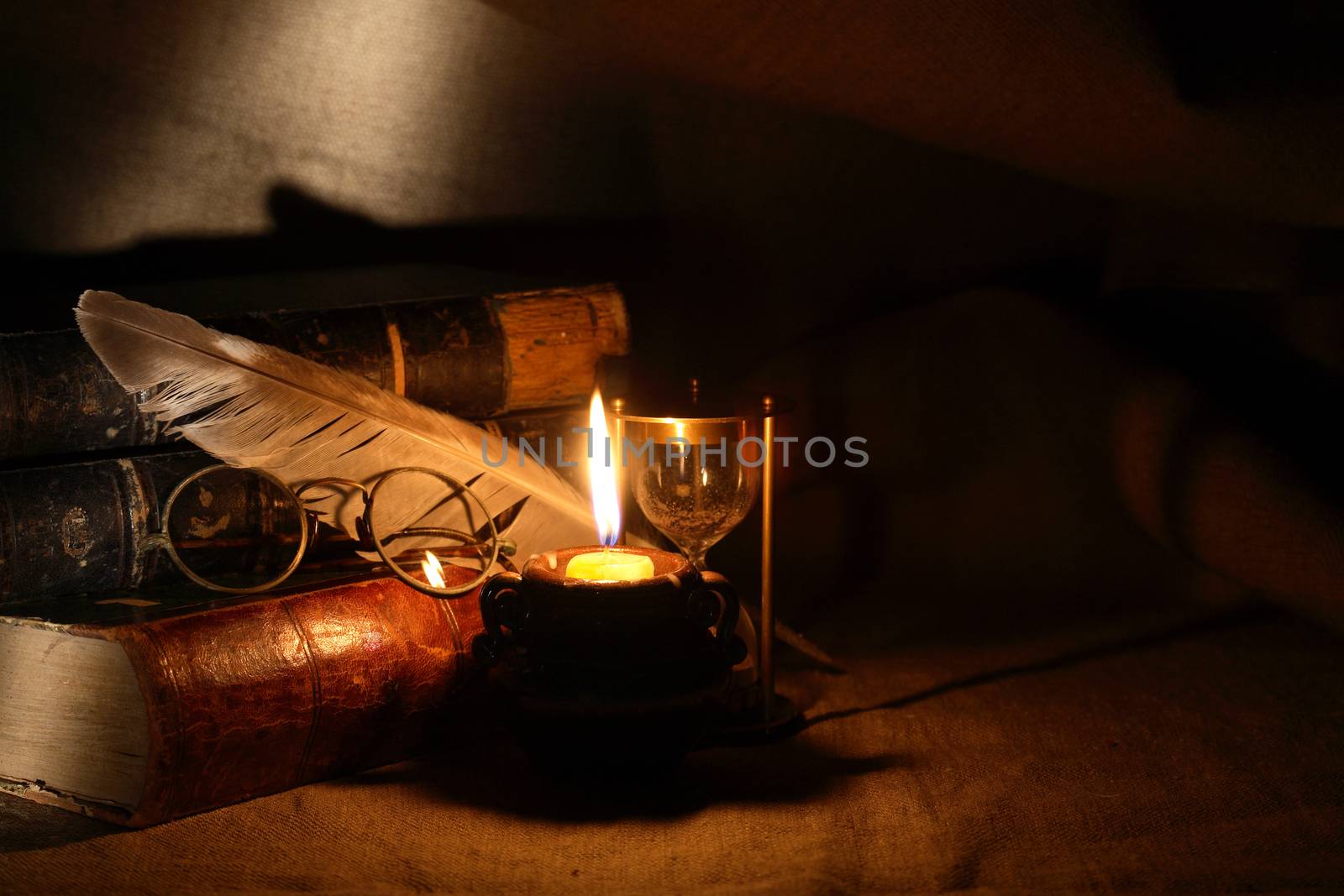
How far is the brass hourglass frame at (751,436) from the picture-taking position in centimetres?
125

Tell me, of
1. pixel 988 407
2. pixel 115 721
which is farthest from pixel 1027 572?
pixel 115 721

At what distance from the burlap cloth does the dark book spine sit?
3 centimetres

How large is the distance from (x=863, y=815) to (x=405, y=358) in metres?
0.68

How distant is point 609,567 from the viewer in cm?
118

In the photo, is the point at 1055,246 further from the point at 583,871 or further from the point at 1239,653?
the point at 583,871

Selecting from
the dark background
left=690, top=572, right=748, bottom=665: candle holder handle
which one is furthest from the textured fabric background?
left=690, top=572, right=748, bottom=665: candle holder handle

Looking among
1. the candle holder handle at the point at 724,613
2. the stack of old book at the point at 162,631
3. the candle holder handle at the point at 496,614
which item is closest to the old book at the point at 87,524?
the stack of old book at the point at 162,631

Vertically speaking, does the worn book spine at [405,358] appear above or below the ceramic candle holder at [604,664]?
above

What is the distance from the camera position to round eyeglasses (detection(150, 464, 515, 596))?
1282 mm

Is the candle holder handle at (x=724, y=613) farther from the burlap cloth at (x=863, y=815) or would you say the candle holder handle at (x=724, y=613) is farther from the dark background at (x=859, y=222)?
the dark background at (x=859, y=222)

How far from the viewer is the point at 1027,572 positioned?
186 cm

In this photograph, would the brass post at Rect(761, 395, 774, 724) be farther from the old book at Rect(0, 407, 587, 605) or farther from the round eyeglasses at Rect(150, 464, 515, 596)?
the old book at Rect(0, 407, 587, 605)

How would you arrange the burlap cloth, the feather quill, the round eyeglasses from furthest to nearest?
the round eyeglasses
the feather quill
the burlap cloth

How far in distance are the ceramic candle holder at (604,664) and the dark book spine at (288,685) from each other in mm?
120
